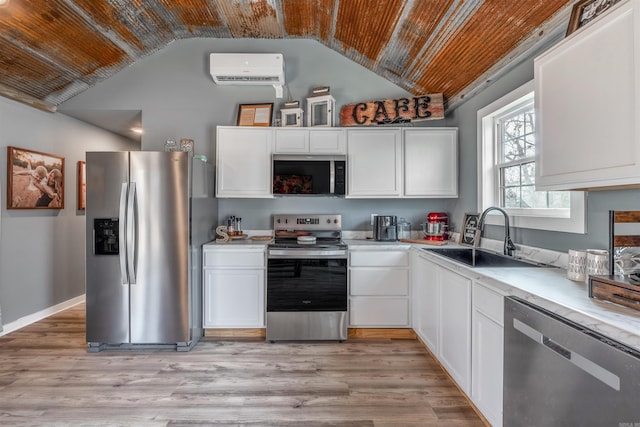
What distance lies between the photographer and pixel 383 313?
312 cm

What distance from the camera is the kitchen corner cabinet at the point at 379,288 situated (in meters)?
3.11

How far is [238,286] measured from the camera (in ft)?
10.3

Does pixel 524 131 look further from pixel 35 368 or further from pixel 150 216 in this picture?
pixel 35 368

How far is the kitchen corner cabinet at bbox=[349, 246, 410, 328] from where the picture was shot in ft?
10.2

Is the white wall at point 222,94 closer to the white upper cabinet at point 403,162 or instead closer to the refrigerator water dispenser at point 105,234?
the white upper cabinet at point 403,162

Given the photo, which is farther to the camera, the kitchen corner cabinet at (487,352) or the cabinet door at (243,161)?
the cabinet door at (243,161)

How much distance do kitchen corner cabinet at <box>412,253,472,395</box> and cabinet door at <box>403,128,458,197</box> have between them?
32.0 inches

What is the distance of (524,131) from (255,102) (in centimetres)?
263

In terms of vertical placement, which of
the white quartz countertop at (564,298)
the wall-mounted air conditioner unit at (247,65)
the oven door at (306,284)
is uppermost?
the wall-mounted air conditioner unit at (247,65)

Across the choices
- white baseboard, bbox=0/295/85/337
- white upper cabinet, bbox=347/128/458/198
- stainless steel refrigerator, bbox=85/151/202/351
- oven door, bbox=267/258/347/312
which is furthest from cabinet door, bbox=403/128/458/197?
white baseboard, bbox=0/295/85/337

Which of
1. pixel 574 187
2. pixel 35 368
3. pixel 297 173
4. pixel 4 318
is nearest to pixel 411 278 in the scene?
pixel 297 173

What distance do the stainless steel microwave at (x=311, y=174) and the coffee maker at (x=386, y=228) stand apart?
0.52 m

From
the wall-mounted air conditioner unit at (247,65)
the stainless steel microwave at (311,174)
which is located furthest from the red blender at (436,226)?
the wall-mounted air conditioner unit at (247,65)

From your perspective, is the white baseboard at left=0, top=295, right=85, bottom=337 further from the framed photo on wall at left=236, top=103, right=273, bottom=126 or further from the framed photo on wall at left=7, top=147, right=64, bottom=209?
the framed photo on wall at left=236, top=103, right=273, bottom=126
